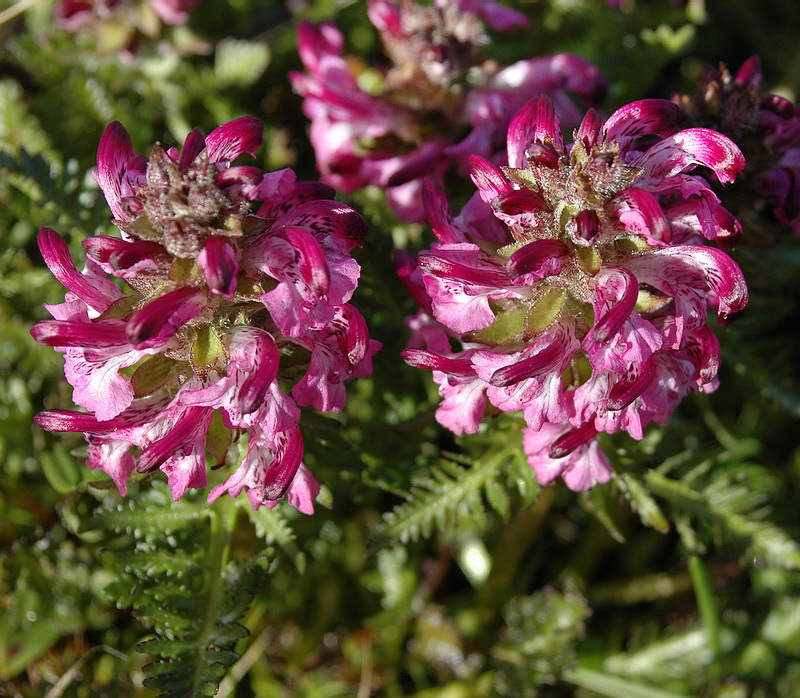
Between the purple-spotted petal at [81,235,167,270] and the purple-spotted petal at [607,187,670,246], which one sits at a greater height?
the purple-spotted petal at [81,235,167,270]

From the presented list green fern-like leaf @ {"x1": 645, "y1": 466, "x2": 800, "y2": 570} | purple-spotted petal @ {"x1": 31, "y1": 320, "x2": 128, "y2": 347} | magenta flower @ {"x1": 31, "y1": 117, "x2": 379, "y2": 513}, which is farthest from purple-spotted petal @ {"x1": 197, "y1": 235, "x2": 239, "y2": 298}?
green fern-like leaf @ {"x1": 645, "y1": 466, "x2": 800, "y2": 570}

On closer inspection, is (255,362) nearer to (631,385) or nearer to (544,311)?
(544,311)

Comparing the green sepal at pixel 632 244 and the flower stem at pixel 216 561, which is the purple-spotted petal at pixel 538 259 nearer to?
the green sepal at pixel 632 244

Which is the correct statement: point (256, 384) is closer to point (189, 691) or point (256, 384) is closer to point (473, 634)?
point (189, 691)

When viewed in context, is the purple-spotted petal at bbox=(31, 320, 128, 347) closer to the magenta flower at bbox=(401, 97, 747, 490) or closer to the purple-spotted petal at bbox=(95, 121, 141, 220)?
the purple-spotted petal at bbox=(95, 121, 141, 220)

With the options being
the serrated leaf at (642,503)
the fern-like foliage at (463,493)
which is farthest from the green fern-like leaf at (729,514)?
the fern-like foliage at (463,493)
